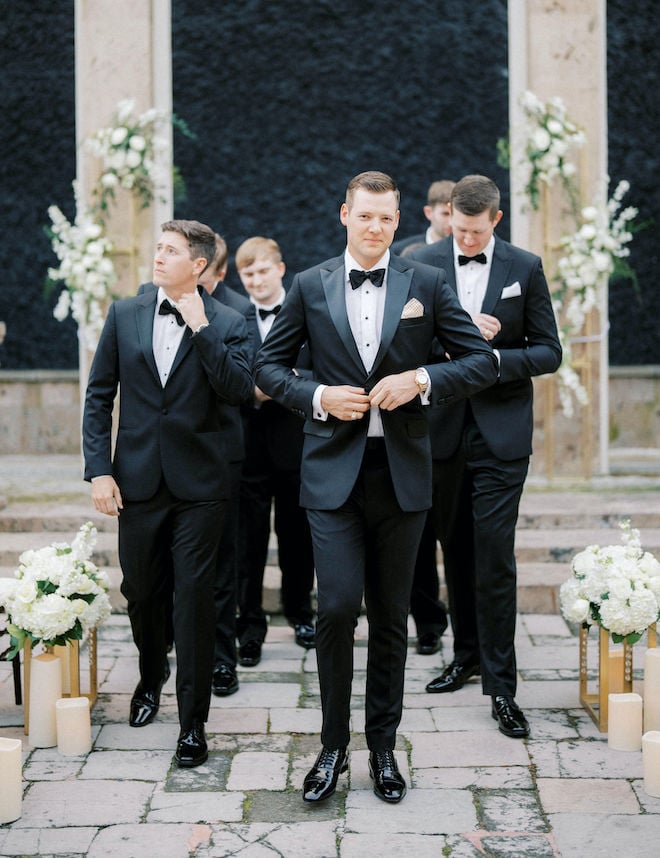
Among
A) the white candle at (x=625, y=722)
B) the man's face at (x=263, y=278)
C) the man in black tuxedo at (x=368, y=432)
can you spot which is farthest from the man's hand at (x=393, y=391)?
the man's face at (x=263, y=278)

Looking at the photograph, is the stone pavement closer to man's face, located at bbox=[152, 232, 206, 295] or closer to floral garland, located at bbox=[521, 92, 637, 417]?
man's face, located at bbox=[152, 232, 206, 295]

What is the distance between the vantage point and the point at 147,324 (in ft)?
15.0

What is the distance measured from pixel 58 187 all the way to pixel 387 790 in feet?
22.0

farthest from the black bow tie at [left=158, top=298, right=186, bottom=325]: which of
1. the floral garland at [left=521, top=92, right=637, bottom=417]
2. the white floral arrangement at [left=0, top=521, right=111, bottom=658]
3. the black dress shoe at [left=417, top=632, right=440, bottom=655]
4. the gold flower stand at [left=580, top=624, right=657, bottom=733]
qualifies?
the floral garland at [left=521, top=92, right=637, bottom=417]

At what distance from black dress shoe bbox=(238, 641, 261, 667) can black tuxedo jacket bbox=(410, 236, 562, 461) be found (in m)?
1.34

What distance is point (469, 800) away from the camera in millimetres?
4078

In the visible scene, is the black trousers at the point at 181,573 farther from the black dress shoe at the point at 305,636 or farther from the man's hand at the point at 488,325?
the black dress shoe at the point at 305,636

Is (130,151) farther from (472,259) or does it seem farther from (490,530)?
(490,530)

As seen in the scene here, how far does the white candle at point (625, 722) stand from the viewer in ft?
14.7

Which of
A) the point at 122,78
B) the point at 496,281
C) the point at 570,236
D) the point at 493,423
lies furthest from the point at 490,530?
the point at 122,78

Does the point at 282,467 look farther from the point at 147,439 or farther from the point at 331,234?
the point at 331,234

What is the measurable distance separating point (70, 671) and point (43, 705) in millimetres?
→ 299

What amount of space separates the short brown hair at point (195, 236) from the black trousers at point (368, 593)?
1016 mm

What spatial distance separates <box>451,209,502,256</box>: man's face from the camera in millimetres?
4867
